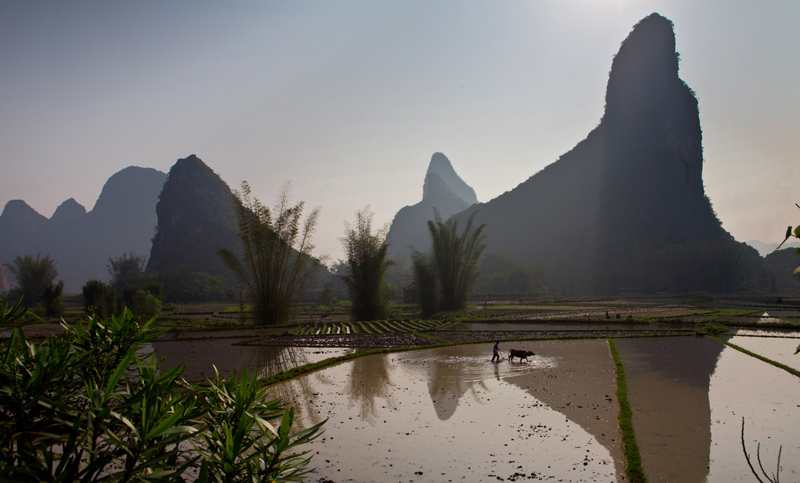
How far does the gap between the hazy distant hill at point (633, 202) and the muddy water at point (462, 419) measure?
55.7 meters

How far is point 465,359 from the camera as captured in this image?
16172 mm

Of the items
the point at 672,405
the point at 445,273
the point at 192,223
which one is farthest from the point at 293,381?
the point at 192,223

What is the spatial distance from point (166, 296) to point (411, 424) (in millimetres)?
60004

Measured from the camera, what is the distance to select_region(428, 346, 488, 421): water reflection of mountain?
10.3 m

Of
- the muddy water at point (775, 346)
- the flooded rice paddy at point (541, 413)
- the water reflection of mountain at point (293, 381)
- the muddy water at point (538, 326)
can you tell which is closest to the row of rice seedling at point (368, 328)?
the muddy water at point (538, 326)

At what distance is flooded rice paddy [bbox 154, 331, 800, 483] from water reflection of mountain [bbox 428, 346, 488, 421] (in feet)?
0.15

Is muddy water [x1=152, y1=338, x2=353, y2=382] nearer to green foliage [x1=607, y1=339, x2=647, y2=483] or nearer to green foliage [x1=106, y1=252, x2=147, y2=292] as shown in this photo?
green foliage [x1=607, y1=339, x2=647, y2=483]

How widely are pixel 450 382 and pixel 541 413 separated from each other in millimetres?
3368

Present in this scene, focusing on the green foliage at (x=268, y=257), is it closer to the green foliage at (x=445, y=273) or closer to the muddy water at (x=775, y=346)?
the green foliage at (x=445, y=273)

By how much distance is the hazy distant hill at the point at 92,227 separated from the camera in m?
161

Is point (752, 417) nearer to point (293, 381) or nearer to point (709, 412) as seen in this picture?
point (709, 412)

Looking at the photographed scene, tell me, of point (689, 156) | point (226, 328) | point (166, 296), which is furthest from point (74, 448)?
point (689, 156)

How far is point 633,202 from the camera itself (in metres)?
84.0

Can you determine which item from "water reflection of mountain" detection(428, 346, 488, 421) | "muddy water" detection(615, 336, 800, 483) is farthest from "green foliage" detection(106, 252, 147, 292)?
"muddy water" detection(615, 336, 800, 483)
